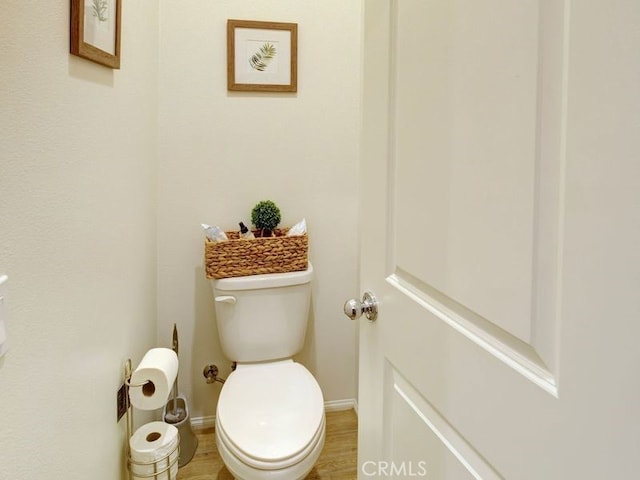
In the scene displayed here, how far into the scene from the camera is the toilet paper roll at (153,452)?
132 cm

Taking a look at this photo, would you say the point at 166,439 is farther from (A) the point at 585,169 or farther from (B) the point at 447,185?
(A) the point at 585,169

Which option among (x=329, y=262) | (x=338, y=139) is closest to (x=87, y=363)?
(x=329, y=262)

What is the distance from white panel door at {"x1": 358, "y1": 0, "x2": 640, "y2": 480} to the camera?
1.33 ft

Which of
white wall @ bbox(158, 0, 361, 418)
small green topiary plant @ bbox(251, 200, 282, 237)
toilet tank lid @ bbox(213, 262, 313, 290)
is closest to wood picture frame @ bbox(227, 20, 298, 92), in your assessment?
white wall @ bbox(158, 0, 361, 418)

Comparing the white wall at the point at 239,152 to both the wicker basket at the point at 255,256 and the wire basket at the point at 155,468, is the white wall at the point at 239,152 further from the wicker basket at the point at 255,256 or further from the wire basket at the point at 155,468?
the wire basket at the point at 155,468

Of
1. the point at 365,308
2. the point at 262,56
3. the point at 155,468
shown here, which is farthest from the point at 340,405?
the point at 262,56

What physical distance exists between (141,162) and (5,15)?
3.12 ft

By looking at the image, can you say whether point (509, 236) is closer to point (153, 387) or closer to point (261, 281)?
point (153, 387)

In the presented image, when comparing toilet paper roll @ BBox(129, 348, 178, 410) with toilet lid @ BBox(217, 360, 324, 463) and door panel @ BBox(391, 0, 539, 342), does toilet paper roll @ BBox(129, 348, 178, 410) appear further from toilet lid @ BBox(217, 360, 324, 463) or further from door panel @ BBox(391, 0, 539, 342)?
door panel @ BBox(391, 0, 539, 342)

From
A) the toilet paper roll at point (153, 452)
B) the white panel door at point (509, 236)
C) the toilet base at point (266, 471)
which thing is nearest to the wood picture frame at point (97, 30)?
the white panel door at point (509, 236)

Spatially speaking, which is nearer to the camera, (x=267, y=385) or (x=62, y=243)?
(x=62, y=243)

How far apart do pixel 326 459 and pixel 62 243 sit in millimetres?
1461

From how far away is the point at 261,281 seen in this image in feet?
6.13

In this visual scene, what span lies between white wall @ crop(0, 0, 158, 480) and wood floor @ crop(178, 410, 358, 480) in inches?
22.7
